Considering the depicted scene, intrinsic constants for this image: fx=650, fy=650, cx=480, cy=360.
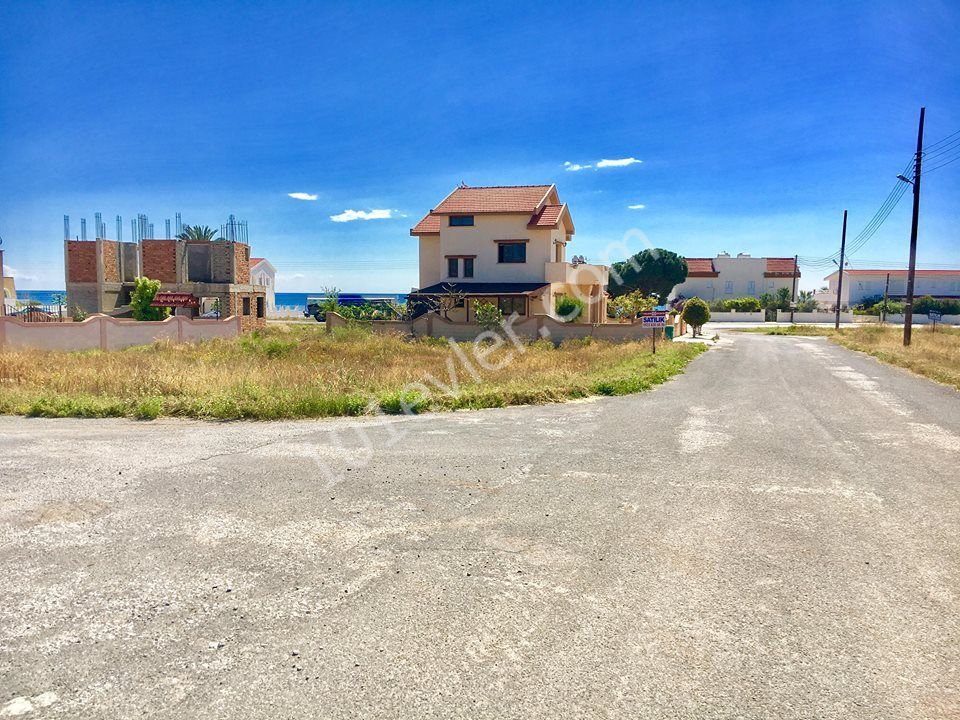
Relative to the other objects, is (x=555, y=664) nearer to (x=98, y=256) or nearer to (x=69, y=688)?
(x=69, y=688)

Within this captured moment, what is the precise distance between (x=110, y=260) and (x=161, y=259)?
9.29ft

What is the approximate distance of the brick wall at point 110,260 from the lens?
129 ft

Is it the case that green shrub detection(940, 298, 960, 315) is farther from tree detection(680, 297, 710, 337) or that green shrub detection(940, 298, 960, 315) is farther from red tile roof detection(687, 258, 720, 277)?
tree detection(680, 297, 710, 337)

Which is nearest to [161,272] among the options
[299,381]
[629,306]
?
[629,306]

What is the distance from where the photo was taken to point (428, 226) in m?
40.5

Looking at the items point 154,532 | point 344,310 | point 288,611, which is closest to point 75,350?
point 344,310

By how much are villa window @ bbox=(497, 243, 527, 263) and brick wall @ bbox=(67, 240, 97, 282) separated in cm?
2474

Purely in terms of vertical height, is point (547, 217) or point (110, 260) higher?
point (547, 217)

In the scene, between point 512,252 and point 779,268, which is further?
point 779,268

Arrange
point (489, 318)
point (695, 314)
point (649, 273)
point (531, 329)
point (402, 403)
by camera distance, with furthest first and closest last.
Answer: point (649, 273)
point (695, 314)
point (489, 318)
point (531, 329)
point (402, 403)

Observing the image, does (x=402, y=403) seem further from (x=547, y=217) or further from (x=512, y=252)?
(x=547, y=217)

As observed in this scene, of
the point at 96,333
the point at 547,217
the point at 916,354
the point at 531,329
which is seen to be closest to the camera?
the point at 916,354

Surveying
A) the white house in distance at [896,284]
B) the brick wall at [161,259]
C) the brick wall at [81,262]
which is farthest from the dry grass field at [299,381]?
the white house in distance at [896,284]

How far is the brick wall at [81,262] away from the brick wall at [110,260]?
719 millimetres
